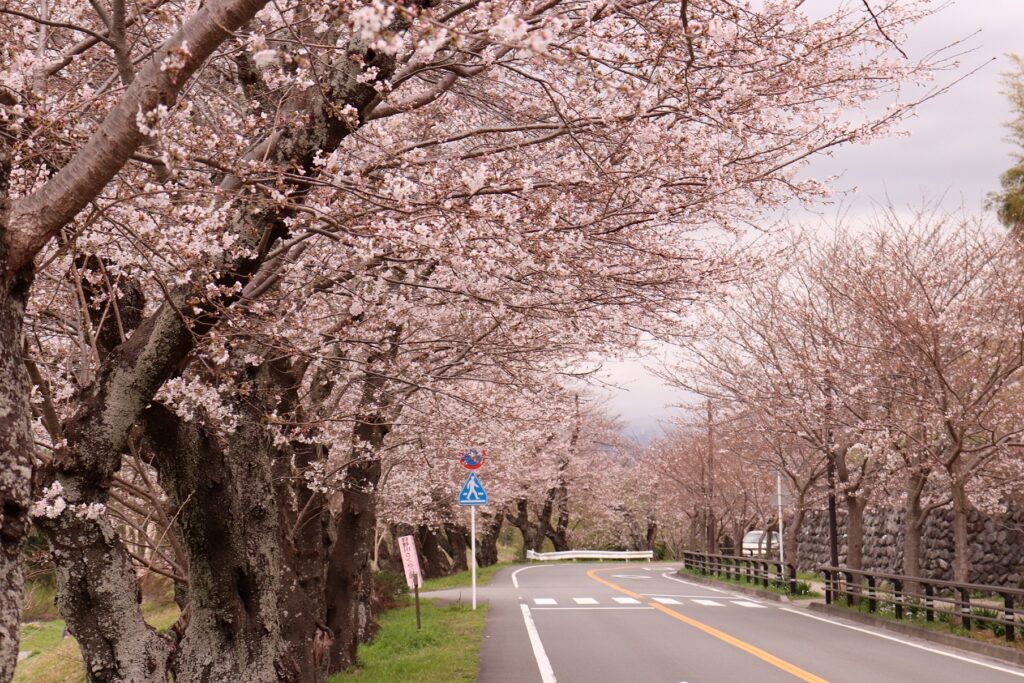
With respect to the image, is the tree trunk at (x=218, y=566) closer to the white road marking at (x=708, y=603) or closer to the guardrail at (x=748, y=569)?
the white road marking at (x=708, y=603)

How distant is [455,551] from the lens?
1845 inches

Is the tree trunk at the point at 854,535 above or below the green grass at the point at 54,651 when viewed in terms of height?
above

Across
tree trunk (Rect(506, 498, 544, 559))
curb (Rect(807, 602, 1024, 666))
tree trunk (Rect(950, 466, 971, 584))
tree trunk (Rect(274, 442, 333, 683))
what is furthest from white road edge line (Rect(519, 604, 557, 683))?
tree trunk (Rect(506, 498, 544, 559))

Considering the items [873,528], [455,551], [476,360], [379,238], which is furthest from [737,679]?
[455,551]

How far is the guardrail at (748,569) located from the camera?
1068 inches

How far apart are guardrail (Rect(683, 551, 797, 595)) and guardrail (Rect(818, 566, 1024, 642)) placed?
273 centimetres

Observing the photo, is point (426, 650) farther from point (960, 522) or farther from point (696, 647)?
point (960, 522)

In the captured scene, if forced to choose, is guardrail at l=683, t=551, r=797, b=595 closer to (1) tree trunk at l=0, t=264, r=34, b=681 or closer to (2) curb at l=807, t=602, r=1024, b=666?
(2) curb at l=807, t=602, r=1024, b=666

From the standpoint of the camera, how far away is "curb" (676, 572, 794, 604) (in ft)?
86.1

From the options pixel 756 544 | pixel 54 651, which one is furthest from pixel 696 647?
pixel 756 544

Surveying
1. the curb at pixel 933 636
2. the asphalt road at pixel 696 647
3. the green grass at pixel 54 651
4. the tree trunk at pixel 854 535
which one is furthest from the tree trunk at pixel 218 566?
the tree trunk at pixel 854 535

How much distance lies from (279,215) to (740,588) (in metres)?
27.3

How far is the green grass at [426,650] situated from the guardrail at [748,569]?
924cm

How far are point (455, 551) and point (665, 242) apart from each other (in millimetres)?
38680
